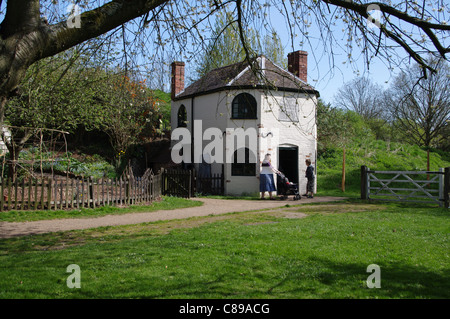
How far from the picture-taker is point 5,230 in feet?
33.1

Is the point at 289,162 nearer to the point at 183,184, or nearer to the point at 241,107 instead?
the point at 241,107

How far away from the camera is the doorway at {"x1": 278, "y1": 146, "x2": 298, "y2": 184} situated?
22359 mm

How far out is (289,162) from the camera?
23.2 meters

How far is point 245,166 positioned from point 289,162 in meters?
3.21

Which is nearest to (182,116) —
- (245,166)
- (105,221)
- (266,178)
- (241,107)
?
(241,107)

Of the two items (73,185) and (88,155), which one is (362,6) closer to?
(73,185)

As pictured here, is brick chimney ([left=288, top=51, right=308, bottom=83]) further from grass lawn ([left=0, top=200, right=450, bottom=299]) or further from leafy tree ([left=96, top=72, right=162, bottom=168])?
grass lawn ([left=0, top=200, right=450, bottom=299])

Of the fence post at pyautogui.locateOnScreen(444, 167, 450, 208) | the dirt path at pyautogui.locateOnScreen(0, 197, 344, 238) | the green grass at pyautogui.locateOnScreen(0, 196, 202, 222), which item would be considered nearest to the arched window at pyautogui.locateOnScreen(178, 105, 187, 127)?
the green grass at pyautogui.locateOnScreen(0, 196, 202, 222)

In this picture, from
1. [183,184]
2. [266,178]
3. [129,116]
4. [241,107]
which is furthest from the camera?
[129,116]

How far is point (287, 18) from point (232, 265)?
16.9 ft

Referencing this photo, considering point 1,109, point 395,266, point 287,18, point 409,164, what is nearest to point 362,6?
point 287,18

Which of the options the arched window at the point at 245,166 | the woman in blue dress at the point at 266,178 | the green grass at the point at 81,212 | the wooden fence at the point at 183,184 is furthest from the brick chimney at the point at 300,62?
the green grass at the point at 81,212

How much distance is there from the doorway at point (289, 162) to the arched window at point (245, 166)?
1.95 m

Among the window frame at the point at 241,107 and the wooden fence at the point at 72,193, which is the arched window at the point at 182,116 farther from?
the wooden fence at the point at 72,193
